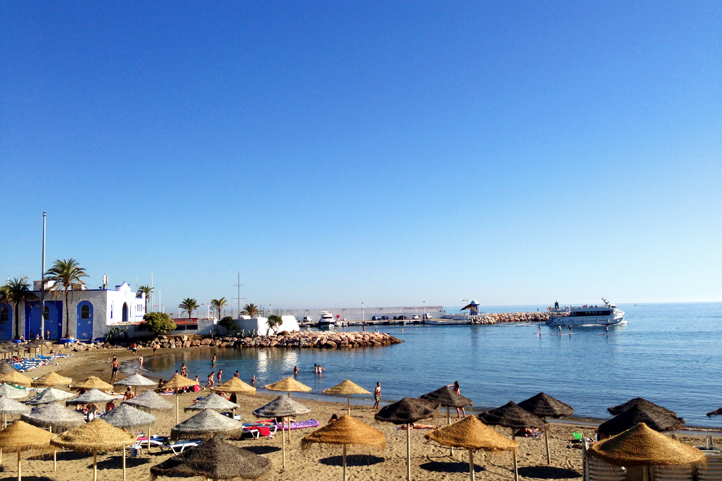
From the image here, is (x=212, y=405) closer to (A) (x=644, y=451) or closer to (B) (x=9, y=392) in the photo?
(B) (x=9, y=392)

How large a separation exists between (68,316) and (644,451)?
63.9 meters

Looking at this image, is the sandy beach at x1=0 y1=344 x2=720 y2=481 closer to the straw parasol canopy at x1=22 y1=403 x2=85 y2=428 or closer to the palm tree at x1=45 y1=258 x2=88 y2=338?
the straw parasol canopy at x1=22 y1=403 x2=85 y2=428

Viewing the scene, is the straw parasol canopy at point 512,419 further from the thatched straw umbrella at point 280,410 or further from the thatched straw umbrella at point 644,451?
the thatched straw umbrella at point 280,410

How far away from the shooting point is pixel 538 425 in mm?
13500

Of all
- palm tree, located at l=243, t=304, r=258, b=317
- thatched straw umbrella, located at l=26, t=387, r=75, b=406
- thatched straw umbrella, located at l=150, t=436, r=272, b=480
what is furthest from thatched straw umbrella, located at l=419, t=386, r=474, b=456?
palm tree, located at l=243, t=304, r=258, b=317

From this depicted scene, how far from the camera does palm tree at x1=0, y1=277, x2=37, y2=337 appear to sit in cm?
5422

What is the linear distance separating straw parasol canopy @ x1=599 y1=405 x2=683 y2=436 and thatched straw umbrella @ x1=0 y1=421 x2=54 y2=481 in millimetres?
14316

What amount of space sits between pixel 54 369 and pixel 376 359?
31220 mm

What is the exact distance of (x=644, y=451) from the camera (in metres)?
9.32

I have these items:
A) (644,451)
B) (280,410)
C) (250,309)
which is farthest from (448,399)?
(250,309)

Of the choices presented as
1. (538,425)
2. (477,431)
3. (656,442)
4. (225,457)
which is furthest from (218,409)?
(656,442)

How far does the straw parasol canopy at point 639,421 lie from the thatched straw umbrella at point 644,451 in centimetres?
367

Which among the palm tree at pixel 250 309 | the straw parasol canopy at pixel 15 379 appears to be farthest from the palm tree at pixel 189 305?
the straw parasol canopy at pixel 15 379

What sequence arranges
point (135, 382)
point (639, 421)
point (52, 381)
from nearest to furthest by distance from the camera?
point (639, 421), point (135, 382), point (52, 381)
